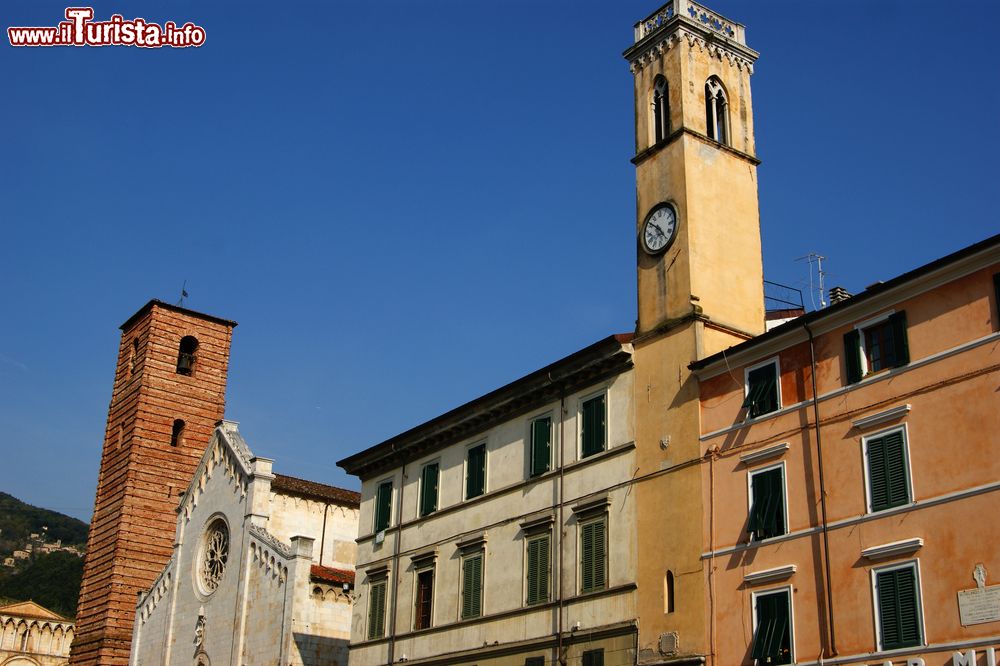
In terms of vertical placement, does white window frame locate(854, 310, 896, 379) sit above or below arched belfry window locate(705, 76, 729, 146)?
below

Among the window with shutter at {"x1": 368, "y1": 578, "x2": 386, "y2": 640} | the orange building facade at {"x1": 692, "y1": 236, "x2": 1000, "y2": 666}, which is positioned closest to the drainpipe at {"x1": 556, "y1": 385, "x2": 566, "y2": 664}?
the orange building facade at {"x1": 692, "y1": 236, "x2": 1000, "y2": 666}

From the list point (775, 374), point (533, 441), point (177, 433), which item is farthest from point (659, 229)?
point (177, 433)

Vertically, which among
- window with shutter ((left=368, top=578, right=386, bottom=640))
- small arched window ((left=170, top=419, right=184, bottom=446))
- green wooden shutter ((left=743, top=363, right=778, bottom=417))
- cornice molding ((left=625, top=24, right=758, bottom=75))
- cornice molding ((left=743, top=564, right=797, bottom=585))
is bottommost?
cornice molding ((left=743, top=564, right=797, bottom=585))

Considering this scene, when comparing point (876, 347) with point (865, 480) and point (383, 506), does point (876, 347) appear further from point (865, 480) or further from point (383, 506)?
point (383, 506)

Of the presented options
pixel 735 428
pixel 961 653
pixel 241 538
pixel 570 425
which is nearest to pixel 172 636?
pixel 241 538

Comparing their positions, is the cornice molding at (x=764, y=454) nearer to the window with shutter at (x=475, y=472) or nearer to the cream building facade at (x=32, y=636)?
the window with shutter at (x=475, y=472)

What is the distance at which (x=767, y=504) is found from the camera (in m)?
24.9

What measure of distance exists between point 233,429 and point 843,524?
109 ft

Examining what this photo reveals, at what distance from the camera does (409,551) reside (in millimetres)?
36000

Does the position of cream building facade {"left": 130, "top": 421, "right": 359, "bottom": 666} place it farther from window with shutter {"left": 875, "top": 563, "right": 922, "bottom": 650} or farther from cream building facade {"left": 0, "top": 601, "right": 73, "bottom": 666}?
cream building facade {"left": 0, "top": 601, "right": 73, "bottom": 666}

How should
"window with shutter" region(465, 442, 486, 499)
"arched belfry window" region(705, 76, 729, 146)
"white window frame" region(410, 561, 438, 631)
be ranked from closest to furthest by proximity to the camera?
"arched belfry window" region(705, 76, 729, 146) → "window with shutter" region(465, 442, 486, 499) → "white window frame" region(410, 561, 438, 631)

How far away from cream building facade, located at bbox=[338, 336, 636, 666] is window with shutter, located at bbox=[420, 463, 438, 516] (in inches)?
2.2

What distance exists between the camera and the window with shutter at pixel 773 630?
23594 millimetres

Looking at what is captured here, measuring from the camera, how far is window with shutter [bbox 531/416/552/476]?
3148 centimetres
